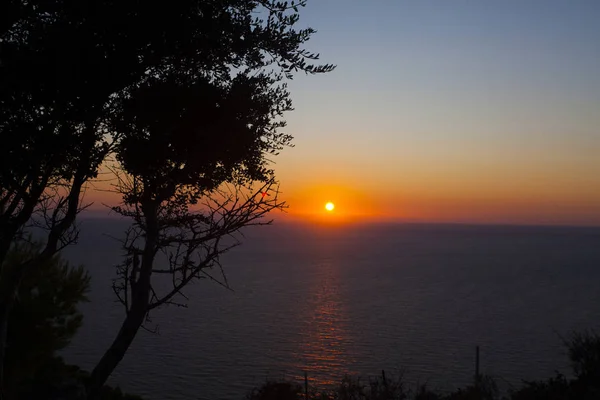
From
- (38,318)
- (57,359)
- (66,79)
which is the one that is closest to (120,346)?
(66,79)

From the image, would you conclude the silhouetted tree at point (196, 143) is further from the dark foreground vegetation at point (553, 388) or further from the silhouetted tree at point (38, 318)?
the silhouetted tree at point (38, 318)

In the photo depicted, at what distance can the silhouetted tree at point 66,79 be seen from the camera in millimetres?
7305

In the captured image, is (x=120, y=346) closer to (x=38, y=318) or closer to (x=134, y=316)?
(x=134, y=316)

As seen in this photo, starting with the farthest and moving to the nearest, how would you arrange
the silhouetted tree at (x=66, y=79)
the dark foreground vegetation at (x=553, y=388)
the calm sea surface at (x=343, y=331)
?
1. the calm sea surface at (x=343, y=331)
2. the dark foreground vegetation at (x=553, y=388)
3. the silhouetted tree at (x=66, y=79)

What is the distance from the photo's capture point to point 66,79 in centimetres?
739

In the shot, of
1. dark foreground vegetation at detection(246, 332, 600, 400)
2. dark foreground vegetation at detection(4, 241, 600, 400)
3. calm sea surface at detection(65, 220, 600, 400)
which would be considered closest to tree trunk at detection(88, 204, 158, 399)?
dark foreground vegetation at detection(246, 332, 600, 400)

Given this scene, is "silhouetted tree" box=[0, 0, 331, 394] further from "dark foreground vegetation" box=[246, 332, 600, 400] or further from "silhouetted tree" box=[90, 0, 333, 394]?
"dark foreground vegetation" box=[246, 332, 600, 400]

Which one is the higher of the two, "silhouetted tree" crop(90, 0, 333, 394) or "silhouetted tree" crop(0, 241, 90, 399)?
"silhouetted tree" crop(90, 0, 333, 394)

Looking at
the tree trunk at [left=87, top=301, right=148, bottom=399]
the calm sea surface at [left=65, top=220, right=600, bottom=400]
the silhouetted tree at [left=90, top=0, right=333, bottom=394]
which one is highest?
the silhouetted tree at [left=90, top=0, right=333, bottom=394]

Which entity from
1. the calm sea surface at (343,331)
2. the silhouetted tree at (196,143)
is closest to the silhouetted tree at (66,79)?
the silhouetted tree at (196,143)

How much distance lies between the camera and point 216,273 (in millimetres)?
159000

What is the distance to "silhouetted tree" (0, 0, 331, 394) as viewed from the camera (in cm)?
730

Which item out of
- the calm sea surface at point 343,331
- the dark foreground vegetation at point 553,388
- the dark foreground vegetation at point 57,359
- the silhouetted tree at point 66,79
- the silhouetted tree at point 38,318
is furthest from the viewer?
the calm sea surface at point 343,331

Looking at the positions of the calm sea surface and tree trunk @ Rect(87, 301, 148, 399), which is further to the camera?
the calm sea surface
